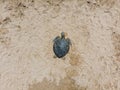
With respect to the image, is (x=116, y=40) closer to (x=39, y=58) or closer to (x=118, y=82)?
(x=118, y=82)

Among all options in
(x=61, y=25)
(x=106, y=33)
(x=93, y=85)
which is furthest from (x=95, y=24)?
(x=93, y=85)

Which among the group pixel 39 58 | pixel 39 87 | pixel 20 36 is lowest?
pixel 39 87

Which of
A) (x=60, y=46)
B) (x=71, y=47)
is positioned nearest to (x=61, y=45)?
(x=60, y=46)

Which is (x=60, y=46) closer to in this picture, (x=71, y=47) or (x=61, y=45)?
(x=61, y=45)
